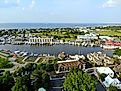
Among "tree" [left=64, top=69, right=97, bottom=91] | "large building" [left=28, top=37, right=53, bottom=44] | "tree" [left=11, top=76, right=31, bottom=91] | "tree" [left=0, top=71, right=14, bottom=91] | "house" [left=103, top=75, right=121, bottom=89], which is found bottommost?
"large building" [left=28, top=37, right=53, bottom=44]

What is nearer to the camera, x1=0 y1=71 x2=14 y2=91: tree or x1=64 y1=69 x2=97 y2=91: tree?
x1=64 y1=69 x2=97 y2=91: tree

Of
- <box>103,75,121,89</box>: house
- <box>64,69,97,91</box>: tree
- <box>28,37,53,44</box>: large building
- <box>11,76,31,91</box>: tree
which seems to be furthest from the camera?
<box>28,37,53,44</box>: large building

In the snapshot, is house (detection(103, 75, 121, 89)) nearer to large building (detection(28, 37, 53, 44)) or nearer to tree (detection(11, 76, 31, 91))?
tree (detection(11, 76, 31, 91))

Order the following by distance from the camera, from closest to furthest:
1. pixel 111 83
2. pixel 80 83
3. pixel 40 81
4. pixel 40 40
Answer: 1. pixel 80 83
2. pixel 40 81
3. pixel 111 83
4. pixel 40 40

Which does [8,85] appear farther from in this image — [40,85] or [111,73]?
[111,73]

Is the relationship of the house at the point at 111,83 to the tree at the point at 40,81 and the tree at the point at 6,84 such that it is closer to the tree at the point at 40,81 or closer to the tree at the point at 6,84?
the tree at the point at 40,81

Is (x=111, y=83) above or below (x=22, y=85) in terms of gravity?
below

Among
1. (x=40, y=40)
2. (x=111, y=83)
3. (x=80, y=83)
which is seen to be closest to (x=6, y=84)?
(x=80, y=83)

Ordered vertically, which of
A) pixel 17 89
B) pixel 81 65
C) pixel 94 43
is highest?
pixel 17 89

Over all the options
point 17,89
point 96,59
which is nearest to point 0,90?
point 17,89

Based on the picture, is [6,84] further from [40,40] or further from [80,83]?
[40,40]

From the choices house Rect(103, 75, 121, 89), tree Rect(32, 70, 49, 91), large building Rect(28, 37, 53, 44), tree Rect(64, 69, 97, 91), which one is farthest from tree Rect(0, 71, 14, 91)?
large building Rect(28, 37, 53, 44)
